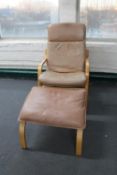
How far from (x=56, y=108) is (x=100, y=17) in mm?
1817

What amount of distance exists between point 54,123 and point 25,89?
1457 millimetres

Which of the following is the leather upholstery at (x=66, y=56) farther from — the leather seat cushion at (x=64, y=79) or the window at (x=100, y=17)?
the window at (x=100, y=17)

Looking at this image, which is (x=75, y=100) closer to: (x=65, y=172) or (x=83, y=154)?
(x=83, y=154)

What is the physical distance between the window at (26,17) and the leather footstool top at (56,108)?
4.85 feet

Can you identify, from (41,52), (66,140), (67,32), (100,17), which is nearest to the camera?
(66,140)

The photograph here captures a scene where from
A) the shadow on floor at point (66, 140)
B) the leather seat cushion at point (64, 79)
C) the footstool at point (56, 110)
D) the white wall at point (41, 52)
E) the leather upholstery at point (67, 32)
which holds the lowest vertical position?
the shadow on floor at point (66, 140)

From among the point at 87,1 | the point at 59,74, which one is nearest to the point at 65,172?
the point at 59,74

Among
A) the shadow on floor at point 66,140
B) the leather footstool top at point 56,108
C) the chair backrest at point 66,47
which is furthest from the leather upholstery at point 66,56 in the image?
the shadow on floor at point 66,140

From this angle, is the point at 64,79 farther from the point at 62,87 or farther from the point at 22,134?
the point at 22,134

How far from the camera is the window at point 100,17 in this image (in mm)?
3137

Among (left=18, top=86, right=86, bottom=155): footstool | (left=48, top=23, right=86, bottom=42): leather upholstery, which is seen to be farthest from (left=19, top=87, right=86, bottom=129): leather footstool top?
(left=48, top=23, right=86, bottom=42): leather upholstery

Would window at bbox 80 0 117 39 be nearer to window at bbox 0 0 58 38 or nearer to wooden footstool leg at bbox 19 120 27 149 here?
window at bbox 0 0 58 38

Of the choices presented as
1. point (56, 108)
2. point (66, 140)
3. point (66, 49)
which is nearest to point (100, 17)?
point (66, 49)

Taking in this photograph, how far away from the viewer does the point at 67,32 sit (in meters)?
2.91
